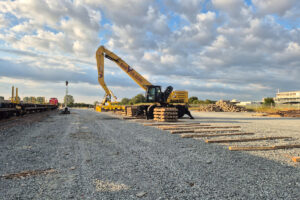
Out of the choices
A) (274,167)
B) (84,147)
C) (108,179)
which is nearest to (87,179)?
(108,179)

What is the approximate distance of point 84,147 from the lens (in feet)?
19.7

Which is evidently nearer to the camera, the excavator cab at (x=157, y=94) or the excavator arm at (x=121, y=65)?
the excavator cab at (x=157, y=94)

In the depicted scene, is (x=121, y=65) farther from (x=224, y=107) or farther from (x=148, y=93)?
(x=224, y=107)

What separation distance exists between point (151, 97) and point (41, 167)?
46.7 ft

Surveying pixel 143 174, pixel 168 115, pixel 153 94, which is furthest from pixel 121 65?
pixel 143 174

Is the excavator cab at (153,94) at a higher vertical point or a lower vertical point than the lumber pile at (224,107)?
higher

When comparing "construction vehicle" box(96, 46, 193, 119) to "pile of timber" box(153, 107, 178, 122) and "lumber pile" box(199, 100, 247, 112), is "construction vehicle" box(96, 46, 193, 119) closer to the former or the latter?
"pile of timber" box(153, 107, 178, 122)

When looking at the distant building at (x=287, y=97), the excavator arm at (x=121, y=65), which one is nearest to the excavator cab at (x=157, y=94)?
the excavator arm at (x=121, y=65)

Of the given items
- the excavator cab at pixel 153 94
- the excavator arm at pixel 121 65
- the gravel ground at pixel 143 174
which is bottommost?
the gravel ground at pixel 143 174

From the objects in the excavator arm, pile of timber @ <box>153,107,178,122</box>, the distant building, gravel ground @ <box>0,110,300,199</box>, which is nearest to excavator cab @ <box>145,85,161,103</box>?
pile of timber @ <box>153,107,178,122</box>

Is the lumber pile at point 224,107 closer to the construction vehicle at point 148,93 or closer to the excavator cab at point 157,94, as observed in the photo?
the construction vehicle at point 148,93

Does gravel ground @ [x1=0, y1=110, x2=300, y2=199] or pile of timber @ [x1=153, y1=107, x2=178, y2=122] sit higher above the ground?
pile of timber @ [x1=153, y1=107, x2=178, y2=122]

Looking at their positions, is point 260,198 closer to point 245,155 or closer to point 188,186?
point 188,186

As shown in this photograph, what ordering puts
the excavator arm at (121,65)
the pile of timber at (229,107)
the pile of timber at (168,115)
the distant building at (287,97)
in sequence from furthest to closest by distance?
the distant building at (287,97)
the pile of timber at (229,107)
the excavator arm at (121,65)
the pile of timber at (168,115)
